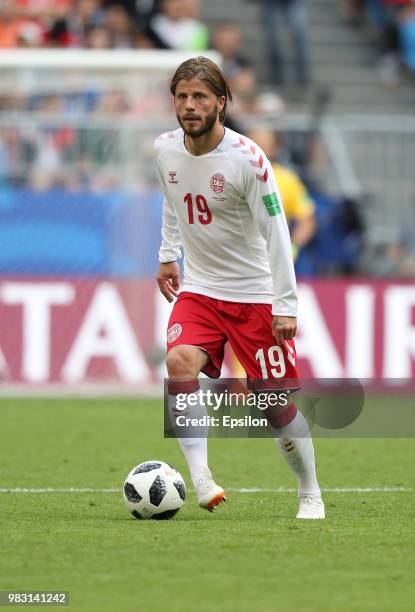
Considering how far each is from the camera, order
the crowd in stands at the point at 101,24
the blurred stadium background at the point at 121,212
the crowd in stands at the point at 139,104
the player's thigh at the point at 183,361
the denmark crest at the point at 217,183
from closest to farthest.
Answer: the denmark crest at the point at 217,183, the player's thigh at the point at 183,361, the blurred stadium background at the point at 121,212, the crowd in stands at the point at 139,104, the crowd in stands at the point at 101,24

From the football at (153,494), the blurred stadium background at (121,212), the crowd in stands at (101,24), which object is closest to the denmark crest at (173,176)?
the football at (153,494)

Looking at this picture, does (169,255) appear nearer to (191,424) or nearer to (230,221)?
(230,221)

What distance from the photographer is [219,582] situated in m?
5.94

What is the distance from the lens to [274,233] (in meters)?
7.45

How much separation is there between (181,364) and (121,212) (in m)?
9.42

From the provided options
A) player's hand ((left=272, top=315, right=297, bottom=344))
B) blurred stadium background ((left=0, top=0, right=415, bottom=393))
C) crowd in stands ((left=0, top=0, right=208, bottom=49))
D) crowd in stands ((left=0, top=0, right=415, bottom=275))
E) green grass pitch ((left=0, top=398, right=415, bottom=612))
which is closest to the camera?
green grass pitch ((left=0, top=398, right=415, bottom=612))

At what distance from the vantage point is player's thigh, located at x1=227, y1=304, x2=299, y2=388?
25.1 ft

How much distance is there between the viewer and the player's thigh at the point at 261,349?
7.66 m

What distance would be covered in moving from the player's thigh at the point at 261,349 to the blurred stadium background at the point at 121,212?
326 inches

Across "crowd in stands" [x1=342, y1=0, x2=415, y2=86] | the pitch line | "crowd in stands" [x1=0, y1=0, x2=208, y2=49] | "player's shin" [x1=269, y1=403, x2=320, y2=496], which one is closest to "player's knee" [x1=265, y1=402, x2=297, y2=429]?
"player's shin" [x1=269, y1=403, x2=320, y2=496]

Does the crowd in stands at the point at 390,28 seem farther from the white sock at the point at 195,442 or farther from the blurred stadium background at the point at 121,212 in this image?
the white sock at the point at 195,442

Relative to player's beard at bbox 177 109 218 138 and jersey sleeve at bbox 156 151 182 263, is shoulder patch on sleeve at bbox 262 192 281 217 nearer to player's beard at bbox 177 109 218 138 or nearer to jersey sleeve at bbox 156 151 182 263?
player's beard at bbox 177 109 218 138

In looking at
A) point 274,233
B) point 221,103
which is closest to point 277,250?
point 274,233

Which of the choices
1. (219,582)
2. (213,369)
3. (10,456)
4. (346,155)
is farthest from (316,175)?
(219,582)
